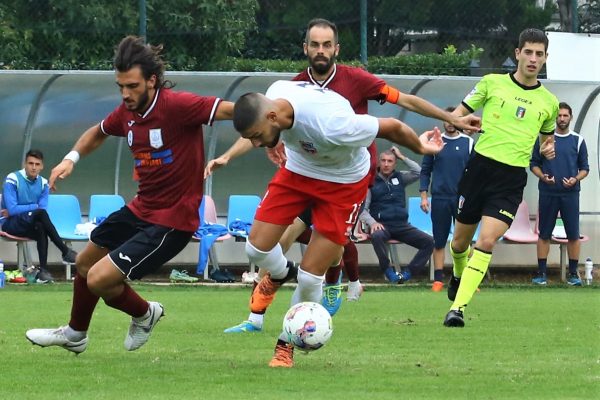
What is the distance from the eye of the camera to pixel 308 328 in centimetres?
794

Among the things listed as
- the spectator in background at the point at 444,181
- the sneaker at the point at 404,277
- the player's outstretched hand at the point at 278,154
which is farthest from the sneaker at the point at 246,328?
the sneaker at the point at 404,277

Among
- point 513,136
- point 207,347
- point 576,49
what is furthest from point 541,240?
point 207,347

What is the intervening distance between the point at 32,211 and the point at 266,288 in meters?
8.51

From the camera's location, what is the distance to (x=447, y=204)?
57.4 ft

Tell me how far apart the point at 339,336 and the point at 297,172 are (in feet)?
6.34

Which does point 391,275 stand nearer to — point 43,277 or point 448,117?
point 43,277

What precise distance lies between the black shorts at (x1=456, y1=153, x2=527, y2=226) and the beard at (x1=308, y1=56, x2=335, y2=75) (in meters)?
1.82

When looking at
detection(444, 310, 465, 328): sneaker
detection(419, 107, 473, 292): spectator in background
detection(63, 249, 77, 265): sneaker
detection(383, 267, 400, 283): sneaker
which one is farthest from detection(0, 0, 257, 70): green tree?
detection(444, 310, 465, 328): sneaker

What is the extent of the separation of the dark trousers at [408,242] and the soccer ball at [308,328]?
32.5 feet

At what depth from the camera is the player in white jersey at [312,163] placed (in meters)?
7.59

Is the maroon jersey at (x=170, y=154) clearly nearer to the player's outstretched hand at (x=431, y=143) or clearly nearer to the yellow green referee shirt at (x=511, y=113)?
the player's outstretched hand at (x=431, y=143)

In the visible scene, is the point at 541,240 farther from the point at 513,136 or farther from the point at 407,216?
the point at 513,136

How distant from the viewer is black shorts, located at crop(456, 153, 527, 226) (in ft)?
36.6

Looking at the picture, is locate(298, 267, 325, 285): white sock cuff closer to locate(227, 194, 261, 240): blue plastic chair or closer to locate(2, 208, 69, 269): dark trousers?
locate(2, 208, 69, 269): dark trousers
